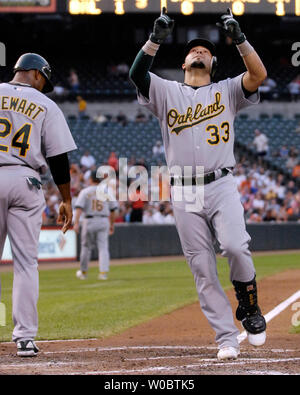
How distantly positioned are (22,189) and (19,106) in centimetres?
54

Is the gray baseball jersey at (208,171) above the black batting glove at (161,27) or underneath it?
underneath

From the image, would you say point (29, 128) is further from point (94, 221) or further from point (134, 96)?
point (134, 96)

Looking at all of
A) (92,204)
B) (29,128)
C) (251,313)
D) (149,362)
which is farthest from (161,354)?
(92,204)

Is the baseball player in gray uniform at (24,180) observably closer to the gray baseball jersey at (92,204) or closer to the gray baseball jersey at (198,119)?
the gray baseball jersey at (198,119)

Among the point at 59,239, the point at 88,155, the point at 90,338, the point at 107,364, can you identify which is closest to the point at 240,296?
the point at 107,364

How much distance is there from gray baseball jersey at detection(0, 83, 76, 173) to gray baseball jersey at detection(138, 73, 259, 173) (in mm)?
593

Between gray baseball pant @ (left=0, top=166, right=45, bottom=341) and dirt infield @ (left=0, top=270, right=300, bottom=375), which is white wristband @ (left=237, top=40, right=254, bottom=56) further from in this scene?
dirt infield @ (left=0, top=270, right=300, bottom=375)

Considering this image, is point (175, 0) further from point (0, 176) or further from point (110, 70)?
point (110, 70)

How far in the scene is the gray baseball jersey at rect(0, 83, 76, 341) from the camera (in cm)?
545

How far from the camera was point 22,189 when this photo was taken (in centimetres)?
546

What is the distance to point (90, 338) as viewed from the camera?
23.2 feet

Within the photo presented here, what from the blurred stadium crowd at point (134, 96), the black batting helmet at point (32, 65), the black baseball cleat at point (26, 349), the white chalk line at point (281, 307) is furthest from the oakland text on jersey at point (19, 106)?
the blurred stadium crowd at point (134, 96)

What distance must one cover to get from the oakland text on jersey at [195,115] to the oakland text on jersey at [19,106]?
34.8 inches

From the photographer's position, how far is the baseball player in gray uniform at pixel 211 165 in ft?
17.6
